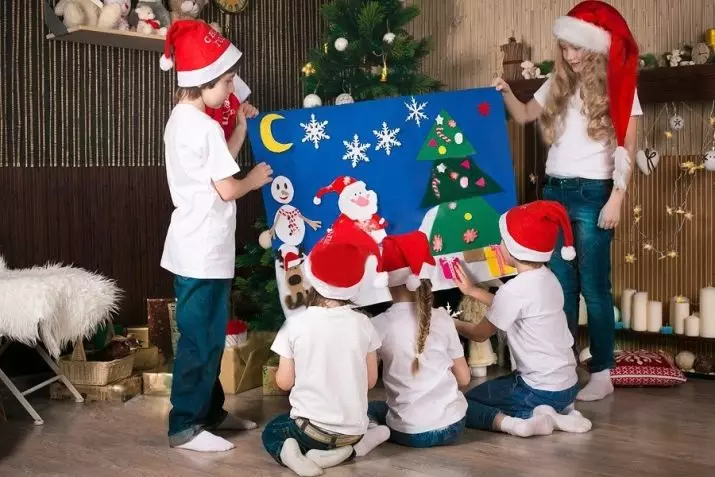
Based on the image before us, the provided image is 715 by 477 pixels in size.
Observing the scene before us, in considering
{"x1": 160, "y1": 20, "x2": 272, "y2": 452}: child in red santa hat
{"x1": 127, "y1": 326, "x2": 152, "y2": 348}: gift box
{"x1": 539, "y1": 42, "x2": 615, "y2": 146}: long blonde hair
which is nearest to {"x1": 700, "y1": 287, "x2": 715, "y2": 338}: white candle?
{"x1": 539, "y1": 42, "x2": 615, "y2": 146}: long blonde hair

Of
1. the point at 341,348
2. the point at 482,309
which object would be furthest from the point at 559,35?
the point at 341,348

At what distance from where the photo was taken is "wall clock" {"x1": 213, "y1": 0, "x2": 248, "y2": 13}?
5.05 meters

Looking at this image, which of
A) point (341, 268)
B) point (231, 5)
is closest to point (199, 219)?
point (341, 268)

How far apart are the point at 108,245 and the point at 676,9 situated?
9.37 feet

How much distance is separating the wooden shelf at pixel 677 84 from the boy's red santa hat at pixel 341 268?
78.4 inches

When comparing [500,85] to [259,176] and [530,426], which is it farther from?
[530,426]

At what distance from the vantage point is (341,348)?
3002 millimetres

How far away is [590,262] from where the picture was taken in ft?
13.0

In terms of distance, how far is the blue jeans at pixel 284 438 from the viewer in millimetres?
3068

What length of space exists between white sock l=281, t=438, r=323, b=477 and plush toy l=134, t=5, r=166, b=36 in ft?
7.40

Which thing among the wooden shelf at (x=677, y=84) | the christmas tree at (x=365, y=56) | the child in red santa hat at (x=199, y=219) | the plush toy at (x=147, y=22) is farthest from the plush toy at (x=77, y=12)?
the wooden shelf at (x=677, y=84)

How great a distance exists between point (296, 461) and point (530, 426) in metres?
0.84

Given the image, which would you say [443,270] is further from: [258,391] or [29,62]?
[29,62]

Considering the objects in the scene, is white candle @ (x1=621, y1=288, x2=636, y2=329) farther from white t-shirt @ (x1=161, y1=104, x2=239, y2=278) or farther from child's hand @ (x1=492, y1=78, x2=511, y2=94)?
white t-shirt @ (x1=161, y1=104, x2=239, y2=278)
